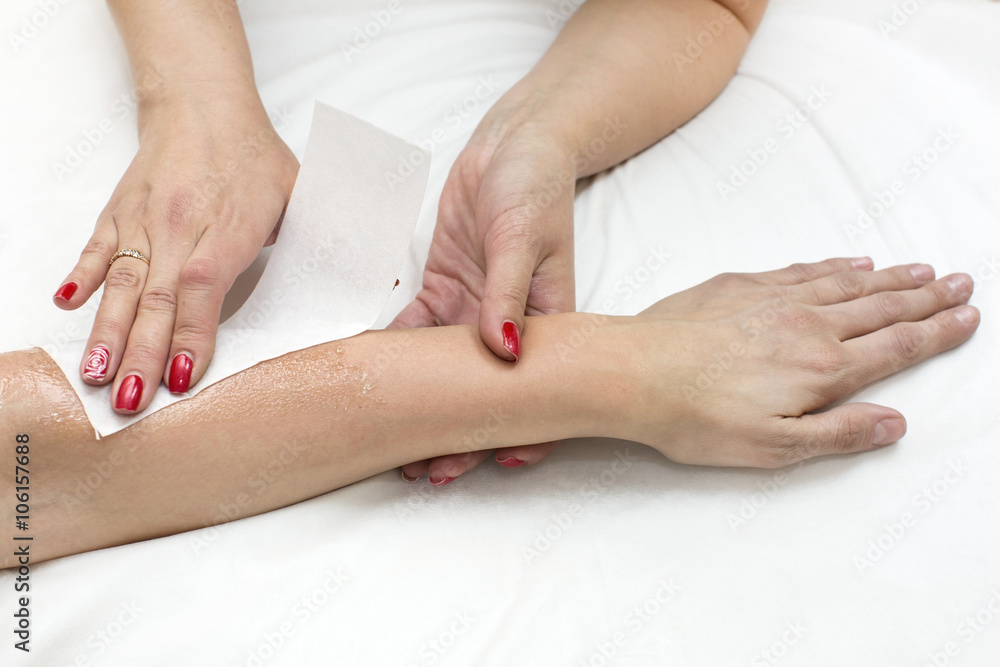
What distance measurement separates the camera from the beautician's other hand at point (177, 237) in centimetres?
85

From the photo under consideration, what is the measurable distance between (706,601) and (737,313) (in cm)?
40

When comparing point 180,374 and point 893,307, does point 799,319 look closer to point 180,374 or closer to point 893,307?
point 893,307

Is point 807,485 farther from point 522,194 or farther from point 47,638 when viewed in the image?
point 47,638

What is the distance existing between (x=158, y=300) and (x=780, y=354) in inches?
31.4

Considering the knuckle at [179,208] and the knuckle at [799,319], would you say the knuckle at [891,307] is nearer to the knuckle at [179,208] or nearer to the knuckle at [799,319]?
the knuckle at [799,319]

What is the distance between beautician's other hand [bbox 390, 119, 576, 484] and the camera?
96cm

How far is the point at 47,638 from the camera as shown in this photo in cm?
78
